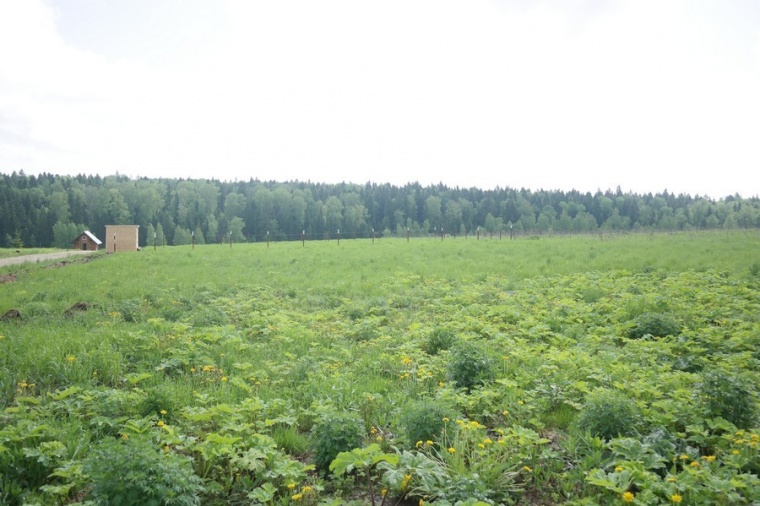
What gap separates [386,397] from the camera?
6.07 metres

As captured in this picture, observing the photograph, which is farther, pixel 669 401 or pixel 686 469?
pixel 669 401

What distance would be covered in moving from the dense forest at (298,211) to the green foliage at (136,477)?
68.4 m

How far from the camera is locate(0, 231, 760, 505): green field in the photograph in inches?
150

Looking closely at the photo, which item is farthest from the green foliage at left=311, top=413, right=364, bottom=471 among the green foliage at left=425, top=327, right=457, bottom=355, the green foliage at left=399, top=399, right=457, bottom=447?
the green foliage at left=425, top=327, right=457, bottom=355

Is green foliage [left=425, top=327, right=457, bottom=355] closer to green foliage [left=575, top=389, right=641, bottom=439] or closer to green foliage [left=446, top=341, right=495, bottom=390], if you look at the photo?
green foliage [left=446, top=341, right=495, bottom=390]

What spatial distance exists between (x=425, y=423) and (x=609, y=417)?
2000 millimetres

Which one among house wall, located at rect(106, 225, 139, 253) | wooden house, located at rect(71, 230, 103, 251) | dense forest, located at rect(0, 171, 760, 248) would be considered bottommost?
wooden house, located at rect(71, 230, 103, 251)

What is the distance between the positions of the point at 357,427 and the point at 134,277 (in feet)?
52.2

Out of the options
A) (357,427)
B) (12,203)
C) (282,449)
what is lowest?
(282,449)

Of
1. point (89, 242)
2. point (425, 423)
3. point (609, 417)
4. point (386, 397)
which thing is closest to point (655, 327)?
point (609, 417)

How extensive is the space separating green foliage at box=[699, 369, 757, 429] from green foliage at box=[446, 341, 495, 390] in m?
2.65

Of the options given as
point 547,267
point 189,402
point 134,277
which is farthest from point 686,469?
point 134,277

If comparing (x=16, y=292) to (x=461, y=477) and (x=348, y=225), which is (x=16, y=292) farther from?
(x=348, y=225)

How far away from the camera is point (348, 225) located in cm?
11100
